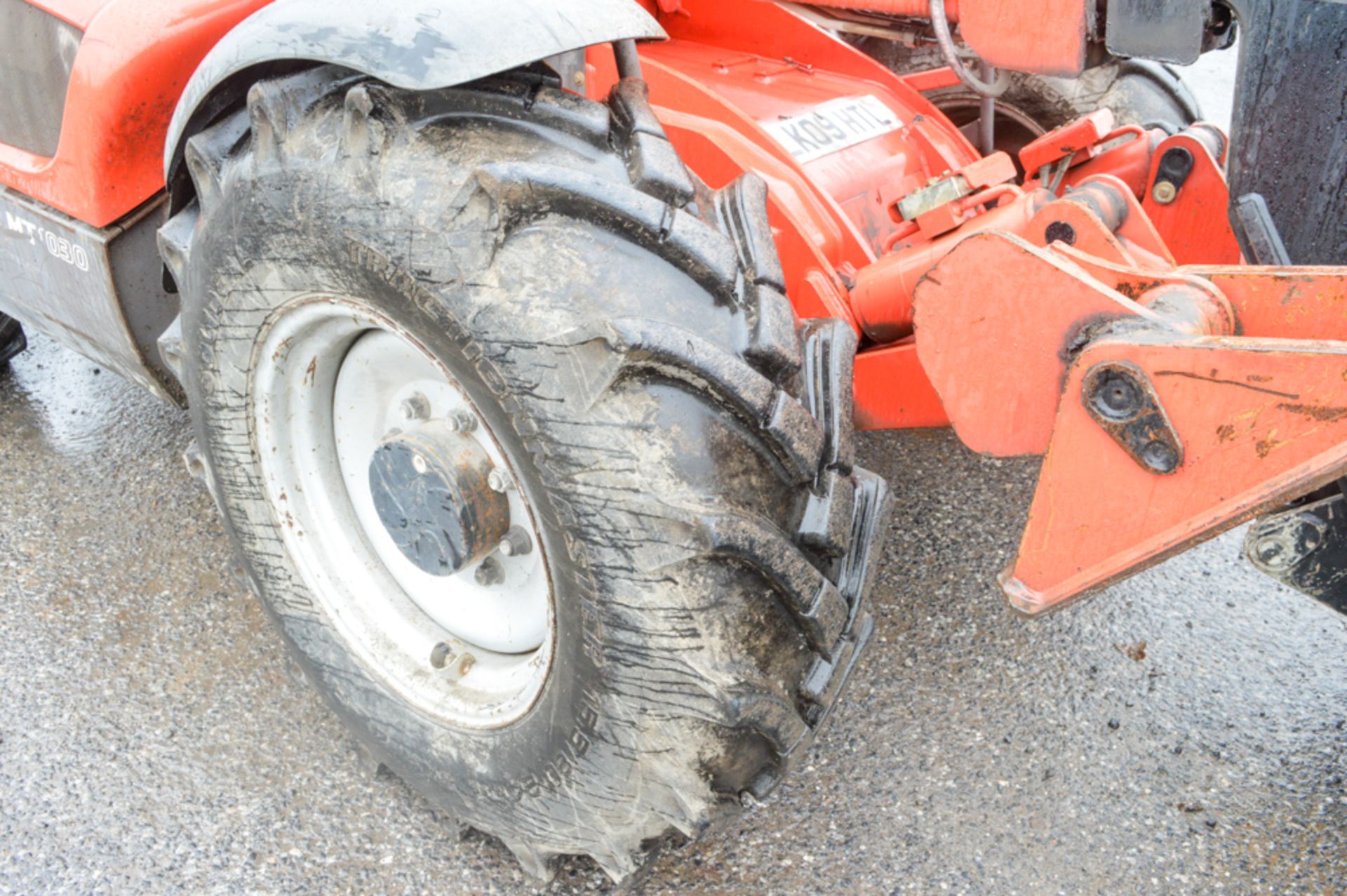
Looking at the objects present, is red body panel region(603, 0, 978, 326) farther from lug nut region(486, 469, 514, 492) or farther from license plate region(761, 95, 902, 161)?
lug nut region(486, 469, 514, 492)

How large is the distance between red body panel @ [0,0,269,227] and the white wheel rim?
48 centimetres

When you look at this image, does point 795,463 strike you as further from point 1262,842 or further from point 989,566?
point 989,566

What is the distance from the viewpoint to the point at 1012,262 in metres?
1.35

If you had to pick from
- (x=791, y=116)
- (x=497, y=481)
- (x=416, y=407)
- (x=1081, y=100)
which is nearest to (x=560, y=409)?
(x=497, y=481)

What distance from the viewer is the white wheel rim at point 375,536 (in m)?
1.68

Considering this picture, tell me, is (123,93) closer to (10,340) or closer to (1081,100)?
(10,340)

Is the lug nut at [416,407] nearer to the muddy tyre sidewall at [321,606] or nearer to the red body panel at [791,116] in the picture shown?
the muddy tyre sidewall at [321,606]

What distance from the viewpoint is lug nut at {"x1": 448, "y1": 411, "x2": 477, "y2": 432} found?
165 cm

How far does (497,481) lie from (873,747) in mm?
939

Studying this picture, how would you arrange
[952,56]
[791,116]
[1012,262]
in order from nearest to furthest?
[1012,262] → [952,56] → [791,116]

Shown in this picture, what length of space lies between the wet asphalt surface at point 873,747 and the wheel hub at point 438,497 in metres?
0.56

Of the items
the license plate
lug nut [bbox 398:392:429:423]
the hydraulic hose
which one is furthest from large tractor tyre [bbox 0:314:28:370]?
the hydraulic hose

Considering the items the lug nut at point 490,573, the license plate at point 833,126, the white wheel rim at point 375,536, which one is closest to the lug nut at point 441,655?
the white wheel rim at point 375,536

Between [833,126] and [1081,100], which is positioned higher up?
[833,126]
